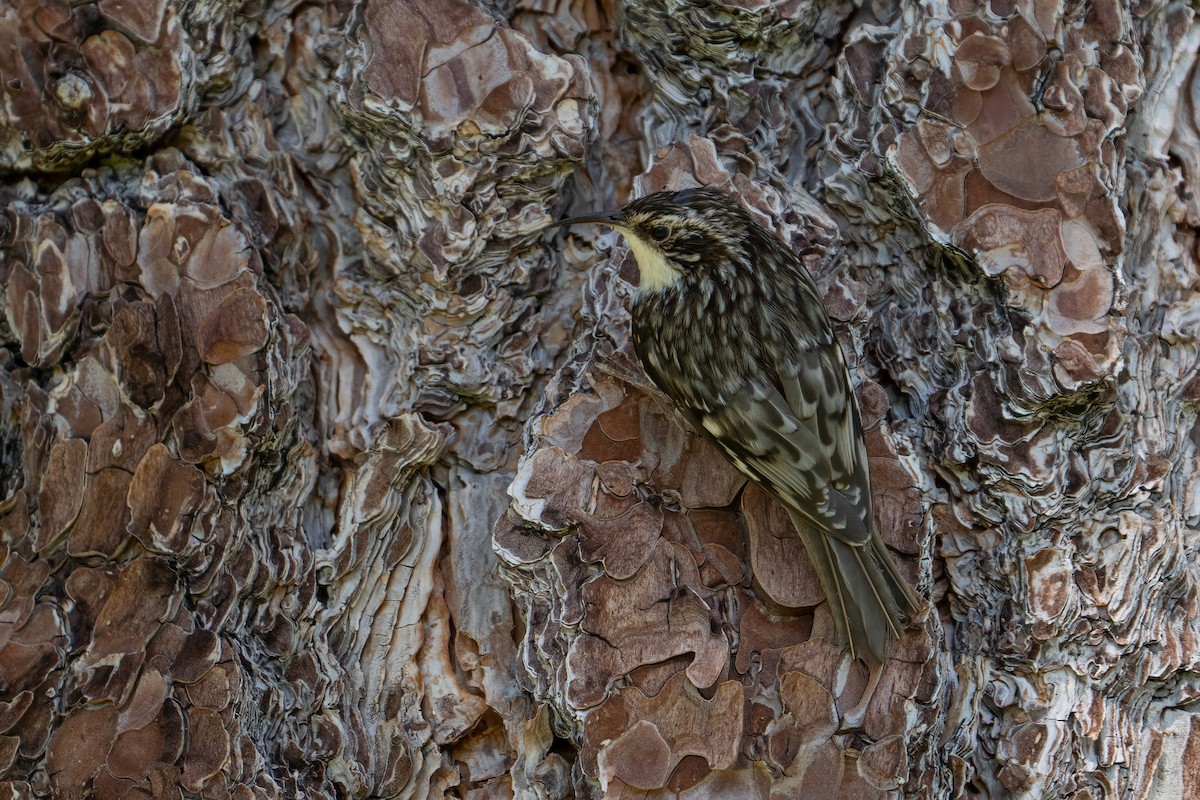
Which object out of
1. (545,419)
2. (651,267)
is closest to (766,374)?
(651,267)

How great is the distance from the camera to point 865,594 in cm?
164

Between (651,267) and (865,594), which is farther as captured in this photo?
(651,267)

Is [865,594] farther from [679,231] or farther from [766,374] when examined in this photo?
Result: [679,231]

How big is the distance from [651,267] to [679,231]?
11 centimetres

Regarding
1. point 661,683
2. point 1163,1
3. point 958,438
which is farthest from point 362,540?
point 1163,1

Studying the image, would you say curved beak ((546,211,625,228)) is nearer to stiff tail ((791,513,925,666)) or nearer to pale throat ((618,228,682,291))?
pale throat ((618,228,682,291))

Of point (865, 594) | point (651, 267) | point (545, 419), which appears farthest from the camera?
point (651, 267)

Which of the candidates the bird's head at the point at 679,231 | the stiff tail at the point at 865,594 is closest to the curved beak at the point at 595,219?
the bird's head at the point at 679,231

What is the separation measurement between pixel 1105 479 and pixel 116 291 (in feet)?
5.80

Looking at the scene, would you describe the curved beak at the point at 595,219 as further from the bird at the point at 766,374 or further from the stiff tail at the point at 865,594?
the stiff tail at the point at 865,594

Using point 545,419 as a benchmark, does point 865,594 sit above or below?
below

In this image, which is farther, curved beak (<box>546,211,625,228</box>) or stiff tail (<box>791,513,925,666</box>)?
curved beak (<box>546,211,625,228</box>)

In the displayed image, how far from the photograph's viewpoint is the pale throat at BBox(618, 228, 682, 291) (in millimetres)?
1877

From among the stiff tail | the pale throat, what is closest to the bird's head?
the pale throat
